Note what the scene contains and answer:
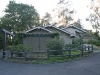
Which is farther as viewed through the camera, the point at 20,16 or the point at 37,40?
the point at 20,16

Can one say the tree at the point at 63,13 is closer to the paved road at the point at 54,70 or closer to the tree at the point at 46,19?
the tree at the point at 46,19

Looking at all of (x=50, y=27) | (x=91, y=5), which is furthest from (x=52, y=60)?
(x=91, y=5)

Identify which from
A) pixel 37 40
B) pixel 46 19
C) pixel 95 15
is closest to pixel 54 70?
pixel 37 40

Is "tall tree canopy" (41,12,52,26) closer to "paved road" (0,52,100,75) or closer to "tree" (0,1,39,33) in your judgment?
"tree" (0,1,39,33)

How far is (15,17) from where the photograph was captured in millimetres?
46938

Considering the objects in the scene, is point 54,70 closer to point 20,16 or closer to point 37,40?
point 37,40

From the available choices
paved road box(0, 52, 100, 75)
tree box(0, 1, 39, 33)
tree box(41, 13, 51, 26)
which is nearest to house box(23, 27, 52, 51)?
paved road box(0, 52, 100, 75)

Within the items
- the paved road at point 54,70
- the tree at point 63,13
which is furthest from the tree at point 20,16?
the paved road at point 54,70

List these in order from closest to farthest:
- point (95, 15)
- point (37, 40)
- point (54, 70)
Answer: point (54, 70) < point (37, 40) < point (95, 15)

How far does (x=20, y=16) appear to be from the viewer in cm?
4741

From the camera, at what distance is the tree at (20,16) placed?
150 ft

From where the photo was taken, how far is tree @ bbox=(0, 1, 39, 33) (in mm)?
45688

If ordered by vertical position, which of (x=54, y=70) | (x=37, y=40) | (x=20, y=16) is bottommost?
(x=54, y=70)

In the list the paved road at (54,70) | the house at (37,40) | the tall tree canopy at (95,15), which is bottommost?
the paved road at (54,70)
